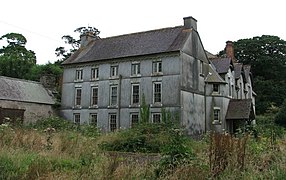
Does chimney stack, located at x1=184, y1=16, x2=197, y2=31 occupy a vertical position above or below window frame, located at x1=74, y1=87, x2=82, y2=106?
above

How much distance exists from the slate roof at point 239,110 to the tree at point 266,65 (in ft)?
70.9

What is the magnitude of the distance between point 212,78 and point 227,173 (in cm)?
2715

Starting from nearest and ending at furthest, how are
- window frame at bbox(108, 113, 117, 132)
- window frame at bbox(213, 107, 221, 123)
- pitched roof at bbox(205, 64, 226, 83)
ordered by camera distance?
1. window frame at bbox(108, 113, 117, 132)
2. window frame at bbox(213, 107, 221, 123)
3. pitched roof at bbox(205, 64, 226, 83)

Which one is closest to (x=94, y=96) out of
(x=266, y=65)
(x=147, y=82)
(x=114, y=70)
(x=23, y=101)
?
(x=114, y=70)

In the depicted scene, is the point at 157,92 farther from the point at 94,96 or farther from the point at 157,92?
the point at 94,96

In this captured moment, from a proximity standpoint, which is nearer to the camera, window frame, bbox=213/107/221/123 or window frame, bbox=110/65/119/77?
window frame, bbox=213/107/221/123

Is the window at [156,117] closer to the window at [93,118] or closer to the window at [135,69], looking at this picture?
the window at [135,69]

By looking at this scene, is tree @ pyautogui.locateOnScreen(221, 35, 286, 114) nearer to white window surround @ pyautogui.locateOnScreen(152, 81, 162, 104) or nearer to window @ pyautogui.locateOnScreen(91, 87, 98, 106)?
white window surround @ pyautogui.locateOnScreen(152, 81, 162, 104)

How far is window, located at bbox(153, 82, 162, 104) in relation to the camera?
30.4 meters

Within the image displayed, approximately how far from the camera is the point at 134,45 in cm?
3391

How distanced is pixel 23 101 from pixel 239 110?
21819mm

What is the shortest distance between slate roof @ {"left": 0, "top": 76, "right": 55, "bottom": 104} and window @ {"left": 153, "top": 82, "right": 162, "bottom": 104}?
12.5 meters

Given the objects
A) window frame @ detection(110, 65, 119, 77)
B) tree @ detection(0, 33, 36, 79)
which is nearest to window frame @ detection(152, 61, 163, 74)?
window frame @ detection(110, 65, 119, 77)

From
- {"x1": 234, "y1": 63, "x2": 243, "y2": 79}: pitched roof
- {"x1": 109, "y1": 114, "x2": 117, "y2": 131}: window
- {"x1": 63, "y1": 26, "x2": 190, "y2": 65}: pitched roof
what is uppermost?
{"x1": 63, "y1": 26, "x2": 190, "y2": 65}: pitched roof
